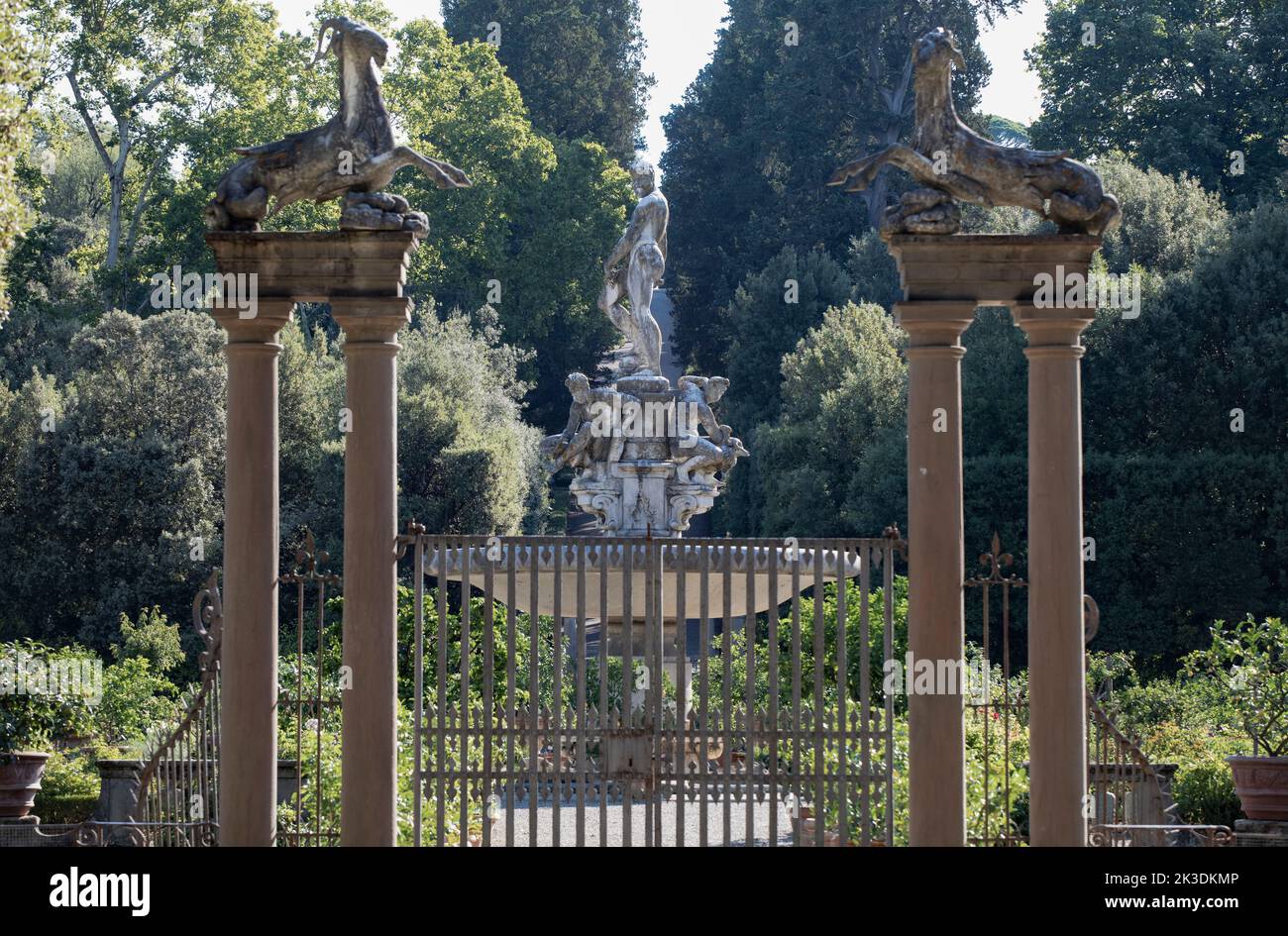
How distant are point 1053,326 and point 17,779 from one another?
900 centimetres

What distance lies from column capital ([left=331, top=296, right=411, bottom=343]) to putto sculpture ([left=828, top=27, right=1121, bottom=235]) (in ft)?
9.34

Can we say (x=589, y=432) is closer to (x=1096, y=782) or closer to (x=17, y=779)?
(x=17, y=779)

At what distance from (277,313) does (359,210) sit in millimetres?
830

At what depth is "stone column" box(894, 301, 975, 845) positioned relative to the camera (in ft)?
35.1

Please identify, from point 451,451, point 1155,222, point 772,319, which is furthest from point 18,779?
point 772,319

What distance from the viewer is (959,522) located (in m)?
10.7

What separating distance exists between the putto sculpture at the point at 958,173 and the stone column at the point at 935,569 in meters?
0.60

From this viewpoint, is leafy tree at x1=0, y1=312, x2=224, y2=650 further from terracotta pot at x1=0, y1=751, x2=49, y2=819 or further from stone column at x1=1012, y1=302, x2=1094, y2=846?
stone column at x1=1012, y1=302, x2=1094, y2=846

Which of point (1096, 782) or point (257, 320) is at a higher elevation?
point (257, 320)

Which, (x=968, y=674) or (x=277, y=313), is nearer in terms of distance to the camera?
(x=277, y=313)

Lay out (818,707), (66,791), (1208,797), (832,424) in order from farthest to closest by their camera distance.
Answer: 1. (832,424)
2. (66,791)
3. (1208,797)
4. (818,707)
